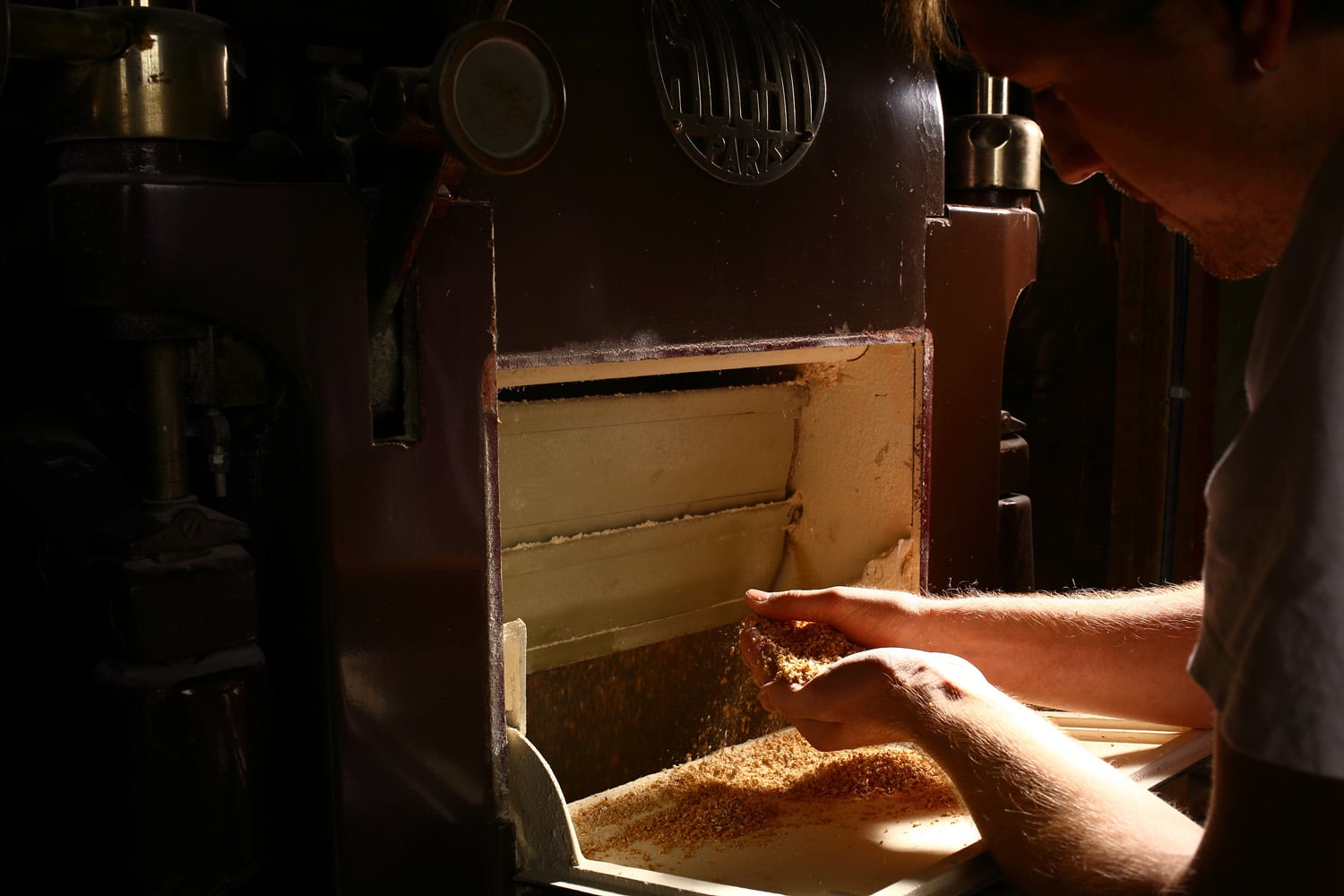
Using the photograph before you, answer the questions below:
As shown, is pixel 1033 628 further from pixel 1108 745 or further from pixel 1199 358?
pixel 1199 358

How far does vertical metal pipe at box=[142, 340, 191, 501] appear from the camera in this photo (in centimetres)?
99

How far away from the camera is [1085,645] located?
1.52m

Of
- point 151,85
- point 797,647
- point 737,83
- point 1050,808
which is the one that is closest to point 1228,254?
point 1050,808

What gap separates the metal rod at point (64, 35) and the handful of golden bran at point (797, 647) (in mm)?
965

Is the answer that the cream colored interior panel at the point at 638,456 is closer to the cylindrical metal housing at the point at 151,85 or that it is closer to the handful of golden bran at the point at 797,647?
the handful of golden bran at the point at 797,647

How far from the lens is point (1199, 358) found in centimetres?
305

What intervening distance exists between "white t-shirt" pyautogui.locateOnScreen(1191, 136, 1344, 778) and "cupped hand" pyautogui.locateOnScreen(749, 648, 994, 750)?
1.77ft

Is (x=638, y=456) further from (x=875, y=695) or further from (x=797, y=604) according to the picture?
Result: (x=875, y=695)

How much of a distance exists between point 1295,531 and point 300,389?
772mm

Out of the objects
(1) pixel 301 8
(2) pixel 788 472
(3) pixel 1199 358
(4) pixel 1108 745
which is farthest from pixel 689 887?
(3) pixel 1199 358

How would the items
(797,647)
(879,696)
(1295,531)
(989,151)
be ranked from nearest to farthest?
(1295,531), (879,696), (797,647), (989,151)

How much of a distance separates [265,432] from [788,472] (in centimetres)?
120

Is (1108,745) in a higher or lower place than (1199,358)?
lower

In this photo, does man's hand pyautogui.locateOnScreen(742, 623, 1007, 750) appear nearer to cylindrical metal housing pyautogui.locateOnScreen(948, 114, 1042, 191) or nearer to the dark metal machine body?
the dark metal machine body
